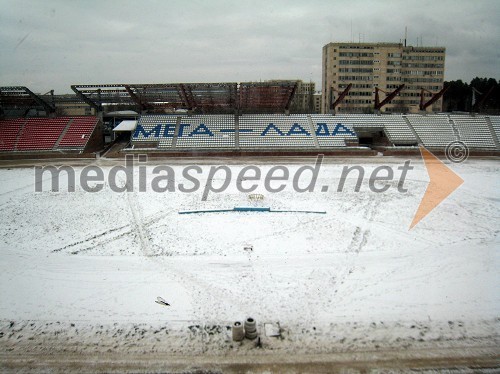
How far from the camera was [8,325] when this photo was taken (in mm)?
6312

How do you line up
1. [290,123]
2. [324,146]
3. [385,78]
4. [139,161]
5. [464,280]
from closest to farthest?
1. [464,280]
2. [139,161]
3. [324,146]
4. [290,123]
5. [385,78]

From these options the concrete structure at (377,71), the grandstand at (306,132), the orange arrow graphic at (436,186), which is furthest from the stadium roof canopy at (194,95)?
the concrete structure at (377,71)

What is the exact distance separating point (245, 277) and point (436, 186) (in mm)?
12995

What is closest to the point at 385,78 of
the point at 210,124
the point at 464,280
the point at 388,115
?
the point at 388,115

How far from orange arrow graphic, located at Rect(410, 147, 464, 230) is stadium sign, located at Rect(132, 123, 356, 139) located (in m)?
8.46

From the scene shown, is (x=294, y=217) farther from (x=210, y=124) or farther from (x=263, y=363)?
(x=210, y=124)

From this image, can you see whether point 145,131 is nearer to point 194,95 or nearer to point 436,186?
point 194,95

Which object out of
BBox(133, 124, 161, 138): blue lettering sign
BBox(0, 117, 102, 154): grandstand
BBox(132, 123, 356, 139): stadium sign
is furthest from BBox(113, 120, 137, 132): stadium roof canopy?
BBox(0, 117, 102, 154): grandstand

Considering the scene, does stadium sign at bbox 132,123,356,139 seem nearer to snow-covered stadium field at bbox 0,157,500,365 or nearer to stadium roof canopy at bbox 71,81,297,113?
stadium roof canopy at bbox 71,81,297,113

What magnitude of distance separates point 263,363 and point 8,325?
4.81 meters

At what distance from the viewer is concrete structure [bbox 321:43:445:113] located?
6881 centimetres

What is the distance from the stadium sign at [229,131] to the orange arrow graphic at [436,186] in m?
8.46

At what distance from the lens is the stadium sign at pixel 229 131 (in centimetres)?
3047

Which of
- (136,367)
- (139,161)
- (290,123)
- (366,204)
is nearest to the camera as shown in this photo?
(136,367)
